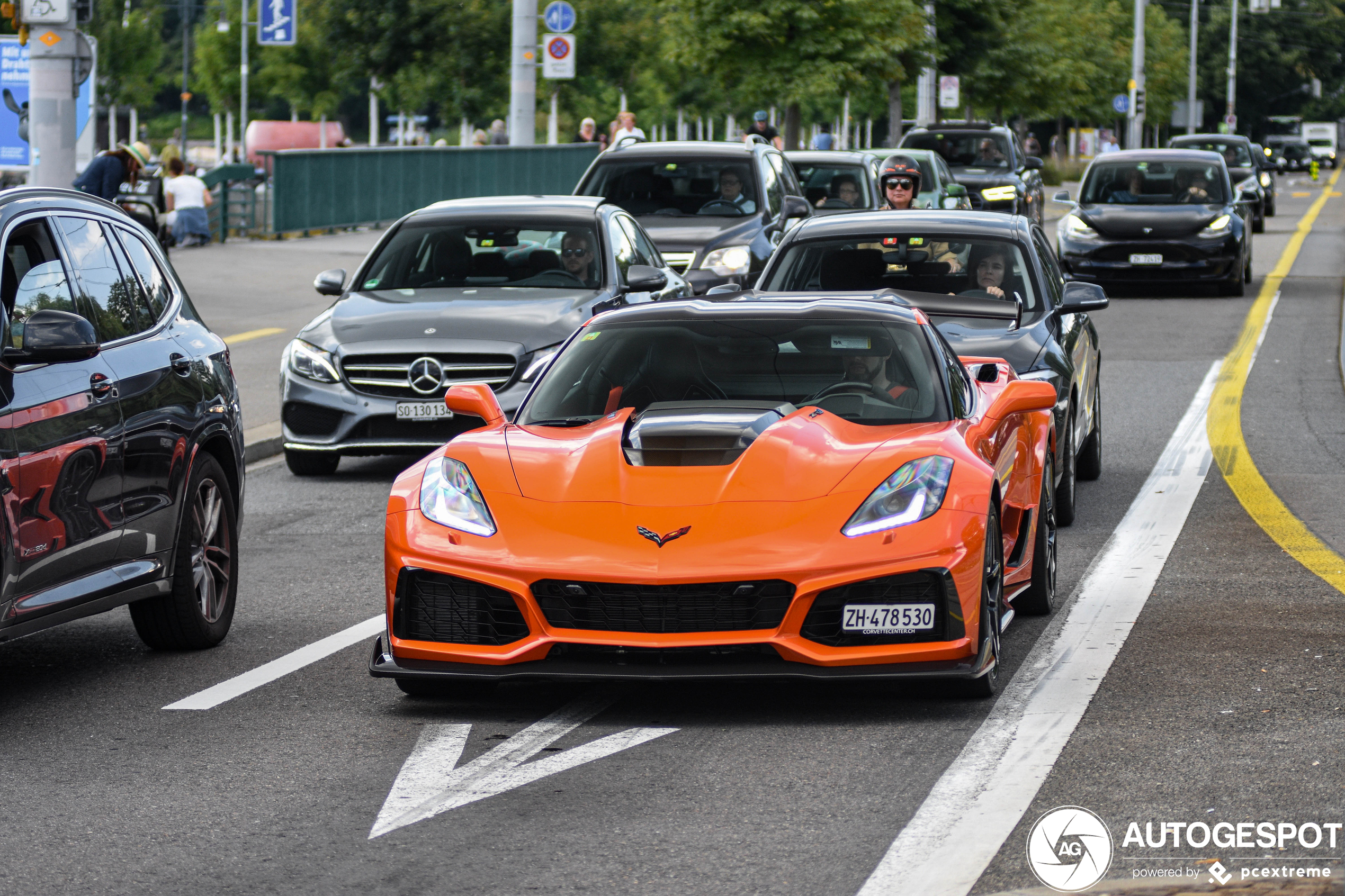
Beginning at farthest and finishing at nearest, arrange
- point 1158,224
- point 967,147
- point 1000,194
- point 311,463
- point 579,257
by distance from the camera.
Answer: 1. point 967,147
2. point 1000,194
3. point 1158,224
4. point 579,257
5. point 311,463

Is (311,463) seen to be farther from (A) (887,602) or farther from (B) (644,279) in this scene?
(A) (887,602)

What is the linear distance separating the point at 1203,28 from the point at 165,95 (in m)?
73.8

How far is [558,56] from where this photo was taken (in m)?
27.6

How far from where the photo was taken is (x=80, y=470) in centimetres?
695

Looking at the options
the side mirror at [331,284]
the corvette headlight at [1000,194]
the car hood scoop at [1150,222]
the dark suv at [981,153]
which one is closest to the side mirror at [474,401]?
the side mirror at [331,284]

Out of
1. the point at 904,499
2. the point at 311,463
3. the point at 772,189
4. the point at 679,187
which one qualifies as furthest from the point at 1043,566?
the point at 679,187

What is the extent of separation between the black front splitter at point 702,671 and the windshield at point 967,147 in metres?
29.2

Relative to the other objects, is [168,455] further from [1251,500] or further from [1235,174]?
[1235,174]

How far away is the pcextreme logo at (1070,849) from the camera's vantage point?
15.7ft

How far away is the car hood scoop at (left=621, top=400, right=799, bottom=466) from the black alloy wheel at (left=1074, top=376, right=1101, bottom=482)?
566 centimetres

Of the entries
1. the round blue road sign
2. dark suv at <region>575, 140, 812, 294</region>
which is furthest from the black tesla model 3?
the round blue road sign

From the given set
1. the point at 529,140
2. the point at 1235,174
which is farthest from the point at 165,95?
the point at 529,140

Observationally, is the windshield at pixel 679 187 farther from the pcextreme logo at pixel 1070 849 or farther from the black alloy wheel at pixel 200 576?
the pcextreme logo at pixel 1070 849

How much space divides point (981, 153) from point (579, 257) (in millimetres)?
22608
